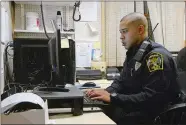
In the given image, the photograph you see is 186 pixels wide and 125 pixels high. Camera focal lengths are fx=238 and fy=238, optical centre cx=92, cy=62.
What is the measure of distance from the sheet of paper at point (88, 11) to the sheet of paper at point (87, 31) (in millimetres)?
66

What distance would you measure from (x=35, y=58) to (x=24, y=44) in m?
0.16

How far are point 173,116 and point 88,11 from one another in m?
1.95

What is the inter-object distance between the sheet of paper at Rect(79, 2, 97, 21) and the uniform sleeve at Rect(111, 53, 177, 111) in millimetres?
1739

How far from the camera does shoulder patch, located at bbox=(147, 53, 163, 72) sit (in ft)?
5.02

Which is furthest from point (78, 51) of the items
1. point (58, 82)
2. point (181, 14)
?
point (181, 14)

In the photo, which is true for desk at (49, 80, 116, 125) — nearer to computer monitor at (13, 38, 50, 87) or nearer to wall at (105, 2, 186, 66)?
computer monitor at (13, 38, 50, 87)

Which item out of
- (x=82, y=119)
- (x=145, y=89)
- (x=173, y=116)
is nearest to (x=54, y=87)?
(x=82, y=119)

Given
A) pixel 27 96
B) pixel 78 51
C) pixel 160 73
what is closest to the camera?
pixel 27 96

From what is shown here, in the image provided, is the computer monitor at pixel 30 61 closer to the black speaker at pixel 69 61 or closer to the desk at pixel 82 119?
the black speaker at pixel 69 61

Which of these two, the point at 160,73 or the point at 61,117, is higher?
the point at 160,73

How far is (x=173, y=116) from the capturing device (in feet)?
5.30

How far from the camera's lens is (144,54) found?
1636 millimetres

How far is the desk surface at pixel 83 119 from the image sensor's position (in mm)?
1166

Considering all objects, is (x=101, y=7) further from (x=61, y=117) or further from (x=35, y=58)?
(x=61, y=117)
